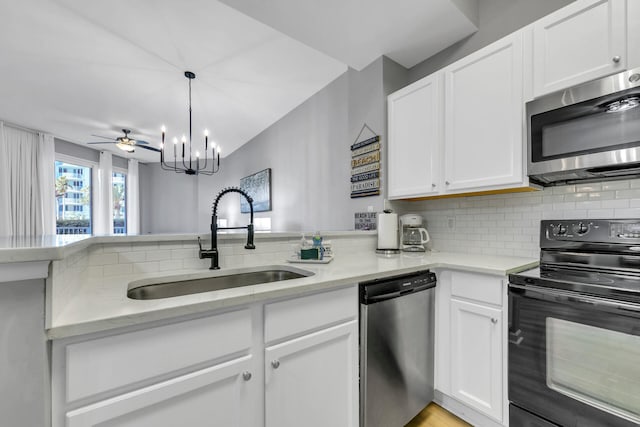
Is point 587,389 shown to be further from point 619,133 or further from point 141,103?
point 141,103

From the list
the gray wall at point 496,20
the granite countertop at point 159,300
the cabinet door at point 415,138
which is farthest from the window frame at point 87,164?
the gray wall at point 496,20

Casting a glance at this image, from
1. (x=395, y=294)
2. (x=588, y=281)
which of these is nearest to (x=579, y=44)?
(x=588, y=281)

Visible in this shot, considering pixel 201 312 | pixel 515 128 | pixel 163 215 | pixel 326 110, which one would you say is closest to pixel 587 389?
pixel 515 128

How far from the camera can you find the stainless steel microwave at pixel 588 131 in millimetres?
1101

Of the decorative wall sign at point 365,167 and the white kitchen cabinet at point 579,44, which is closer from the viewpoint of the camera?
the white kitchen cabinet at point 579,44

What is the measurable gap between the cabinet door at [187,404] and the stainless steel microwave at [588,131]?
1660mm

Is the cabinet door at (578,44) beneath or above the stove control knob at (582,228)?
above

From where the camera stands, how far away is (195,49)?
7.91 ft

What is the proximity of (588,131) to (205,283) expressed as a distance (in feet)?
6.35

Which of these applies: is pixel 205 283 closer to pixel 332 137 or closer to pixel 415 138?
pixel 415 138

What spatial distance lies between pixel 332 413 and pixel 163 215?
719 cm

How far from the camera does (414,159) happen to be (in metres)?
2.00

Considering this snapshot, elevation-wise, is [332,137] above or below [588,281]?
above

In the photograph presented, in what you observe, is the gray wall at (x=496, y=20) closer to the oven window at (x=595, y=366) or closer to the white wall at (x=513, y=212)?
the white wall at (x=513, y=212)
